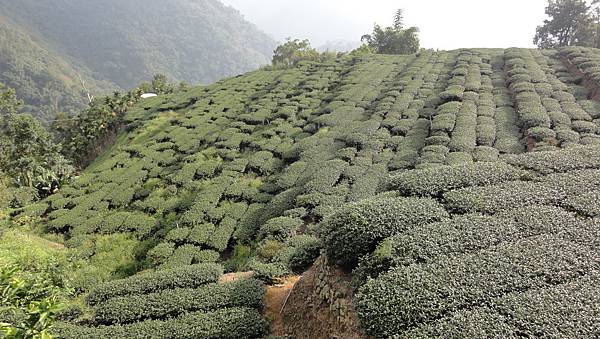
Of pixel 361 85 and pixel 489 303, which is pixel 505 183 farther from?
pixel 361 85

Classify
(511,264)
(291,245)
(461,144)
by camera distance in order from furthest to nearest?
(461,144), (291,245), (511,264)

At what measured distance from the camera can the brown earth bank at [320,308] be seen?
8.87m

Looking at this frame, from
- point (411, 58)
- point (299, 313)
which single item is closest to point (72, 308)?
point (299, 313)

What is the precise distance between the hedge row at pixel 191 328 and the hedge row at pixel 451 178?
19.7 ft

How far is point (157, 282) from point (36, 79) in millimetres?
137098

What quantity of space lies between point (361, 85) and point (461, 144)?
15701 millimetres

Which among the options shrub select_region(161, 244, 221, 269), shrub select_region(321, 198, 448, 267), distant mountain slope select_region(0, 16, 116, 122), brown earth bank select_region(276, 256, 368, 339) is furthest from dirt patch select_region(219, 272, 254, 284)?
distant mountain slope select_region(0, 16, 116, 122)

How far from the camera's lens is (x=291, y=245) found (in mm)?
15164

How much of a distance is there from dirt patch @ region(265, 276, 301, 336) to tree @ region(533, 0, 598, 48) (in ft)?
192

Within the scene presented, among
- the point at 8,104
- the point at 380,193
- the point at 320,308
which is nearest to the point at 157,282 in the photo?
the point at 320,308

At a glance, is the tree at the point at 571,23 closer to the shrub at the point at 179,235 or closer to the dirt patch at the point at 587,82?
the dirt patch at the point at 587,82

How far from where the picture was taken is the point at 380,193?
12188 mm

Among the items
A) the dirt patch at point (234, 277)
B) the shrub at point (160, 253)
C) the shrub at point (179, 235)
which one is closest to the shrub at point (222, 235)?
the shrub at point (179, 235)

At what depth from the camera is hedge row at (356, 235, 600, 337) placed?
775 cm
